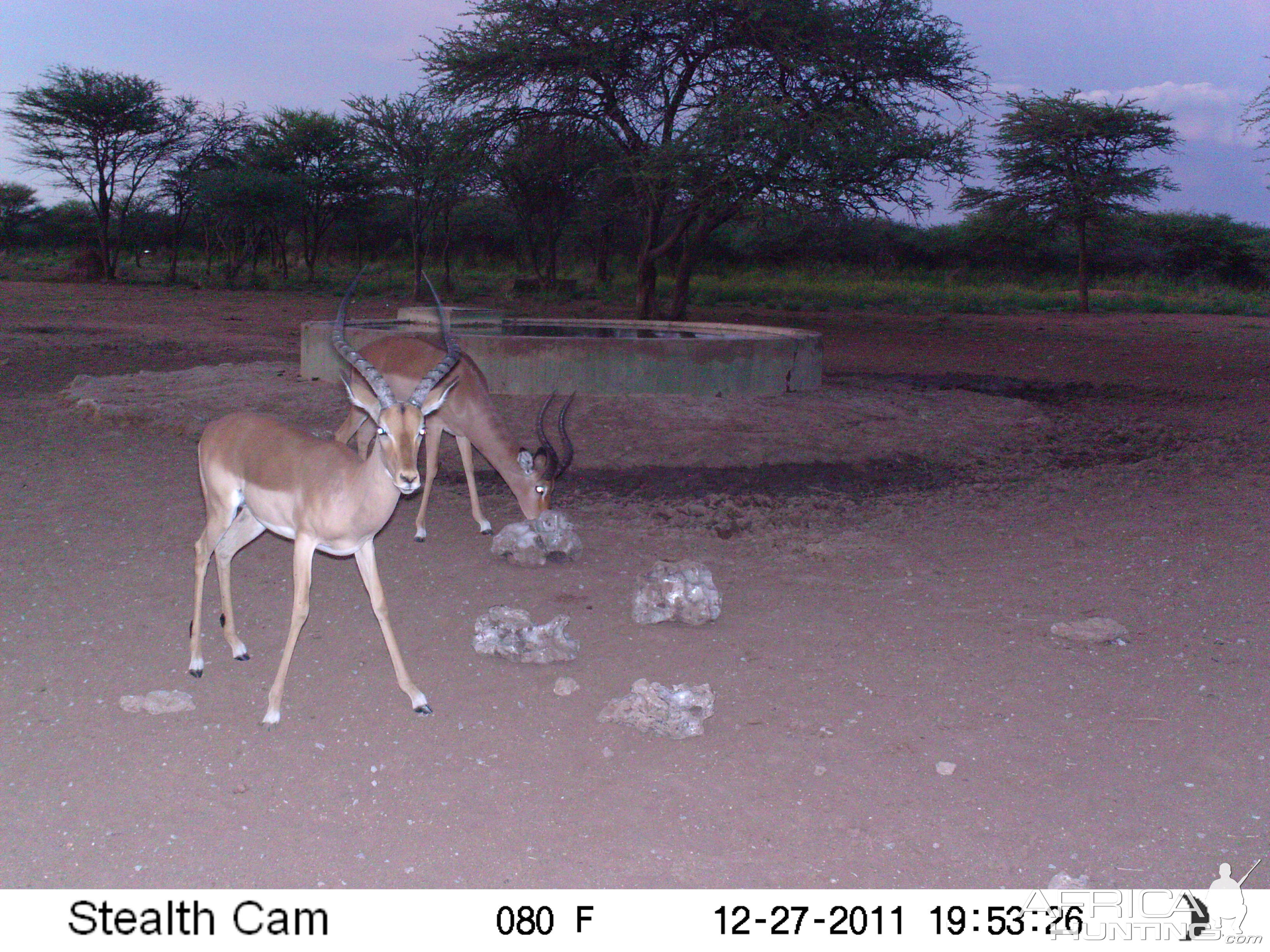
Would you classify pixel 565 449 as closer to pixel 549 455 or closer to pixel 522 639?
pixel 549 455

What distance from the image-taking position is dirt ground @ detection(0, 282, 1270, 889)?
2.99 metres

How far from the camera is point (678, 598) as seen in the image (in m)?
4.67

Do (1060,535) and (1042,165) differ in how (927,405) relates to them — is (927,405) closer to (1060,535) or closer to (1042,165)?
(1060,535)

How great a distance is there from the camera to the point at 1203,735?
12.1 feet

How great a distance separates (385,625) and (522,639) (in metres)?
0.62

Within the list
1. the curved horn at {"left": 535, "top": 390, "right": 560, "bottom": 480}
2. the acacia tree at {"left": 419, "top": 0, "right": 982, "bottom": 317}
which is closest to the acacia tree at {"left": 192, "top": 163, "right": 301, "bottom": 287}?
the acacia tree at {"left": 419, "top": 0, "right": 982, "bottom": 317}

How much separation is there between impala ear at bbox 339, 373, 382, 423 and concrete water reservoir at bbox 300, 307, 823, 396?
17.6 ft

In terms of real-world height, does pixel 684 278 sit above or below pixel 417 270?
below

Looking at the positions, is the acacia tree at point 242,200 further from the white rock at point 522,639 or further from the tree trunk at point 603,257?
the white rock at point 522,639

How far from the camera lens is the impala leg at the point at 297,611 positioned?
369 centimetres

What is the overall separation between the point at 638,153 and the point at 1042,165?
14.5 metres

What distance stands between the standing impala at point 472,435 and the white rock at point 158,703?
2.08m

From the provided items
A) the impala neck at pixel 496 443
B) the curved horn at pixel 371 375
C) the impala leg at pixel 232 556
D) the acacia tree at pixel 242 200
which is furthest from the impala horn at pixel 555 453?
the acacia tree at pixel 242 200

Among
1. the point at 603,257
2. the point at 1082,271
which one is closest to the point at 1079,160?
the point at 1082,271
